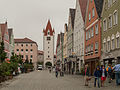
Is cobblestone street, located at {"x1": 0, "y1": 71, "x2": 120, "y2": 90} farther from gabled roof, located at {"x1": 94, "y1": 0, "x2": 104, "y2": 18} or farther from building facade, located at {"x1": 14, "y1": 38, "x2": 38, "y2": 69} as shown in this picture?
building facade, located at {"x1": 14, "y1": 38, "x2": 38, "y2": 69}

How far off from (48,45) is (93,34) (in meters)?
97.7

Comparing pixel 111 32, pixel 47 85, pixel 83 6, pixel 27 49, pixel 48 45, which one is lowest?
pixel 47 85

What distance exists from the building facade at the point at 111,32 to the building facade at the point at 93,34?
2216 millimetres

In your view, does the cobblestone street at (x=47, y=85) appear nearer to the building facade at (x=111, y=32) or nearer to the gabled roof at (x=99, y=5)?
the building facade at (x=111, y=32)

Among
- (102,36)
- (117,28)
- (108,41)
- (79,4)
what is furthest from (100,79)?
(79,4)

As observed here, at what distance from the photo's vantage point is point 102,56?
1326 inches

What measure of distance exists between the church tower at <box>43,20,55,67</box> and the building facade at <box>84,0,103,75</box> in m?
90.8

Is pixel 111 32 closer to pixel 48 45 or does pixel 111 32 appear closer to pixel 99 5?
Answer: pixel 99 5

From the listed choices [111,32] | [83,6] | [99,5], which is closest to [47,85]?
[111,32]

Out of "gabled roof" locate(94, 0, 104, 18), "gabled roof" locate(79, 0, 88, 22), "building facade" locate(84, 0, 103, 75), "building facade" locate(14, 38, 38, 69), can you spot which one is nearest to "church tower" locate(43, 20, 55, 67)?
"building facade" locate(14, 38, 38, 69)

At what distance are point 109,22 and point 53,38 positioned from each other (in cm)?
10897

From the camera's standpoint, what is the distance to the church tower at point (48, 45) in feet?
443

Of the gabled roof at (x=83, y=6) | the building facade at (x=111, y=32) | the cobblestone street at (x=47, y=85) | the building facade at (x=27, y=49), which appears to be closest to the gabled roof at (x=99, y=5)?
the building facade at (x=111, y=32)

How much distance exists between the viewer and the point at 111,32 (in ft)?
98.8
